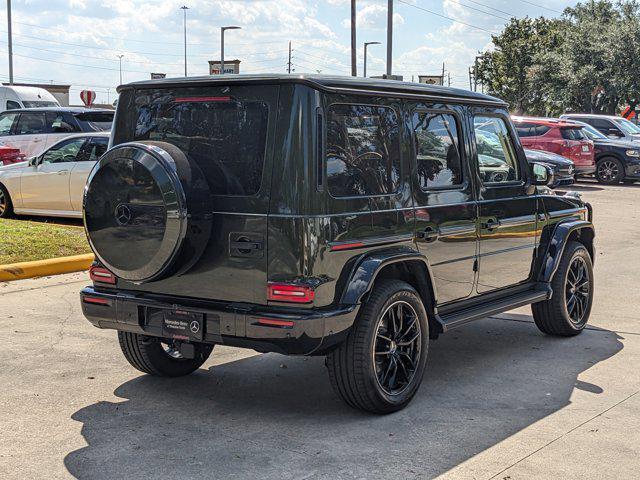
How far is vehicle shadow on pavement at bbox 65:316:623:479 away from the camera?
4.58 meters

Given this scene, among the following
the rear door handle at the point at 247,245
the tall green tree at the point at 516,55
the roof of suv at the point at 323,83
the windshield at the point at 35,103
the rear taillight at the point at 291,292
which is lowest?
the rear taillight at the point at 291,292

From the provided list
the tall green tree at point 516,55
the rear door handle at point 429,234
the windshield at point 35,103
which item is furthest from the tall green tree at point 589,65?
the rear door handle at point 429,234

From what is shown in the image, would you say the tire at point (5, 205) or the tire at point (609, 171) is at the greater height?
the tire at point (609, 171)

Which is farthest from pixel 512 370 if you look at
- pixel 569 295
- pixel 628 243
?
pixel 628 243

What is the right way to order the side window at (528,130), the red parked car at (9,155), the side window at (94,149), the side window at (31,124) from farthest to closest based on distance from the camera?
the side window at (528,130) < the side window at (31,124) < the red parked car at (9,155) < the side window at (94,149)

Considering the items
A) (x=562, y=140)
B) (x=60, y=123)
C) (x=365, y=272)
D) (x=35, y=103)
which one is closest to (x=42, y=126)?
(x=60, y=123)

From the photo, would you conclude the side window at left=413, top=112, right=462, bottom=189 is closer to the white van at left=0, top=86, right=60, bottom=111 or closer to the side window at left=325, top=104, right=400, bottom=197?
the side window at left=325, top=104, right=400, bottom=197

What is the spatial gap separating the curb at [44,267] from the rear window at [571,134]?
16438mm

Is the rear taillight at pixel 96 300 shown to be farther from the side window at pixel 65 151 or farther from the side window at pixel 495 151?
the side window at pixel 65 151

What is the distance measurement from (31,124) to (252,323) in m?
15.0

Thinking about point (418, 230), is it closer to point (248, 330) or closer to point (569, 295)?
point (248, 330)

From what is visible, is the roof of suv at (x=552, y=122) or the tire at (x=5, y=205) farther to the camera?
the roof of suv at (x=552, y=122)

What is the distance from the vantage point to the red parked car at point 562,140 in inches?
944

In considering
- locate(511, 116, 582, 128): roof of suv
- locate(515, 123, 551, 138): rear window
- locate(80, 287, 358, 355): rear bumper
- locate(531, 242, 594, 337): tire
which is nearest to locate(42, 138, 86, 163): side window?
locate(531, 242, 594, 337): tire
